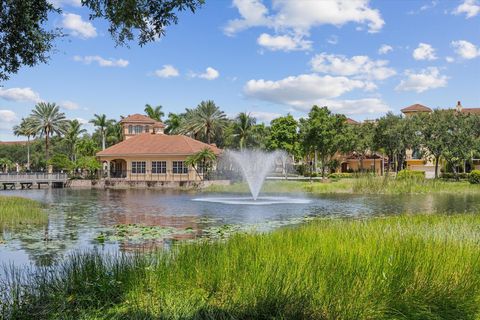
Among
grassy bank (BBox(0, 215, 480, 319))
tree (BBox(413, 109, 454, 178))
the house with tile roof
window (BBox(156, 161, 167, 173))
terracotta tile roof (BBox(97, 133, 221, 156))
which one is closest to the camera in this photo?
grassy bank (BBox(0, 215, 480, 319))

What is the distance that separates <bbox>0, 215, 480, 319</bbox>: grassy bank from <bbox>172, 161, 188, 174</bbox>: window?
52.4m

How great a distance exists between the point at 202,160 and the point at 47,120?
31859 millimetres

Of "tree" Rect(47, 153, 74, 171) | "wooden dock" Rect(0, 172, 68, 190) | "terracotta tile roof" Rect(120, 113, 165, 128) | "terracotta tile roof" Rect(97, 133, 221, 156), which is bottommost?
"wooden dock" Rect(0, 172, 68, 190)

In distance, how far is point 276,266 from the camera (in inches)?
271

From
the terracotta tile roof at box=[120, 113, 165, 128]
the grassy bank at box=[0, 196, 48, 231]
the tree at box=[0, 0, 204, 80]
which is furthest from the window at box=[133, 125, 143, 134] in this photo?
the tree at box=[0, 0, 204, 80]

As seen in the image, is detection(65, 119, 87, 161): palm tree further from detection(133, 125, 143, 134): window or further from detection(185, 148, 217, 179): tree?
detection(185, 148, 217, 179): tree

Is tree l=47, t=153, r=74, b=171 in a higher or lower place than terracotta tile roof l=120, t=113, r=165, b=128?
lower

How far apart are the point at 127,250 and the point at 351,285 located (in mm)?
7670

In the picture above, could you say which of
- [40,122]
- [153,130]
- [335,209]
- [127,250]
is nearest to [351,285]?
[127,250]

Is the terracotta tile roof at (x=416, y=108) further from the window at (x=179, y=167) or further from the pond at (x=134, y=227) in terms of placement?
the pond at (x=134, y=227)

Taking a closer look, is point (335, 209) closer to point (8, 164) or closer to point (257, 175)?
point (257, 175)

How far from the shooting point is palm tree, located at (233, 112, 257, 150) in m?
76.4

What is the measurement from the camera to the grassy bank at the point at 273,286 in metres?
5.94

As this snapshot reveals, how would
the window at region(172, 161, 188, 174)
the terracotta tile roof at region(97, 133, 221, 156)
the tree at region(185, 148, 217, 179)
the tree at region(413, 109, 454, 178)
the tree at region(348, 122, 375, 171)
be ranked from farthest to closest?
1. the tree at region(348, 122, 375, 171)
2. the terracotta tile roof at region(97, 133, 221, 156)
3. the window at region(172, 161, 188, 174)
4. the tree at region(413, 109, 454, 178)
5. the tree at region(185, 148, 217, 179)
